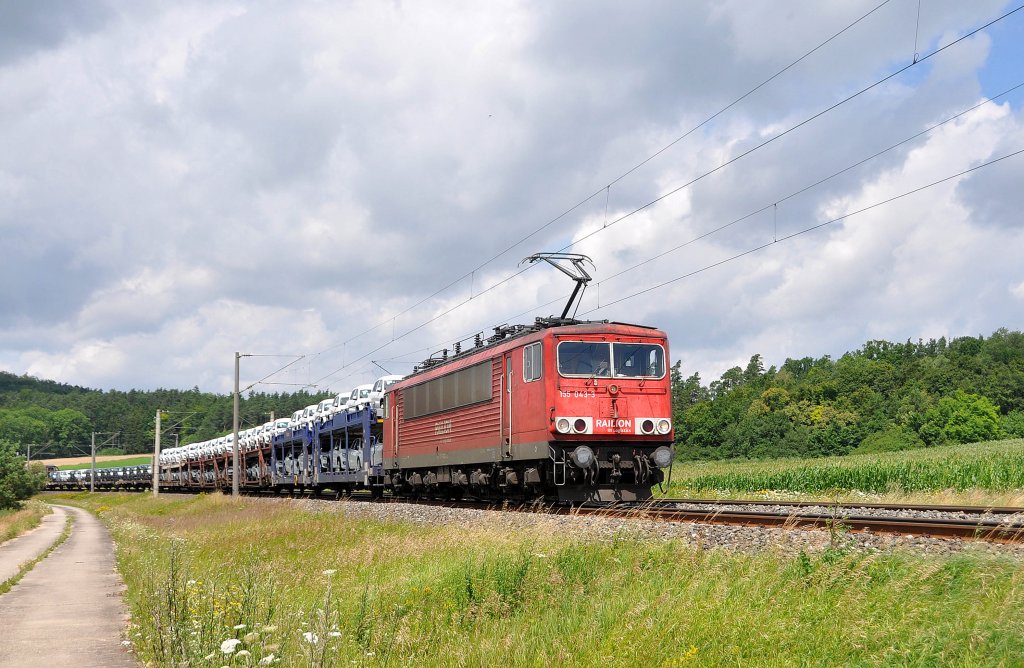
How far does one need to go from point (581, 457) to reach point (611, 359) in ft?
8.03

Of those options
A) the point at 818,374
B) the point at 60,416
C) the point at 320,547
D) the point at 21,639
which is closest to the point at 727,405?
the point at 818,374

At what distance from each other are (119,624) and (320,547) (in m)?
5.69

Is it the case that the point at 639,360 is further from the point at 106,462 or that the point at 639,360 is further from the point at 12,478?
the point at 106,462

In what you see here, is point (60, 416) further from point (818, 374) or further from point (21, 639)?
point (21, 639)

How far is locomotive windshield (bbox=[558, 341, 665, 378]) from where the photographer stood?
1998 centimetres

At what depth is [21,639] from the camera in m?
11.8

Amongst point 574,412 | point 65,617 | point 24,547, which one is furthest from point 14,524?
point 574,412

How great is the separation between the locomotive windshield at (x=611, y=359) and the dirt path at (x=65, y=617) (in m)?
9.77

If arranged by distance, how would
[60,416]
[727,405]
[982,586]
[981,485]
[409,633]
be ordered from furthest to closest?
[60,416] < [727,405] < [981,485] < [409,633] < [982,586]

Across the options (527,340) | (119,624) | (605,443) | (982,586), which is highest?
(527,340)

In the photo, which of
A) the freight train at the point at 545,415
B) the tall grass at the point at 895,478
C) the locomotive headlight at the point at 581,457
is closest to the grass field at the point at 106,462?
the freight train at the point at 545,415

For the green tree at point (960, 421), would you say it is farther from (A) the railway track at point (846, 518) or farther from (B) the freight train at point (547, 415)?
(A) the railway track at point (846, 518)

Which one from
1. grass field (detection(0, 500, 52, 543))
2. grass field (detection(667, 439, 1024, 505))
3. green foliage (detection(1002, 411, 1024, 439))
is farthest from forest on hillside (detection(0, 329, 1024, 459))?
grass field (detection(667, 439, 1024, 505))

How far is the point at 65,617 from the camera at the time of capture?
1377cm
